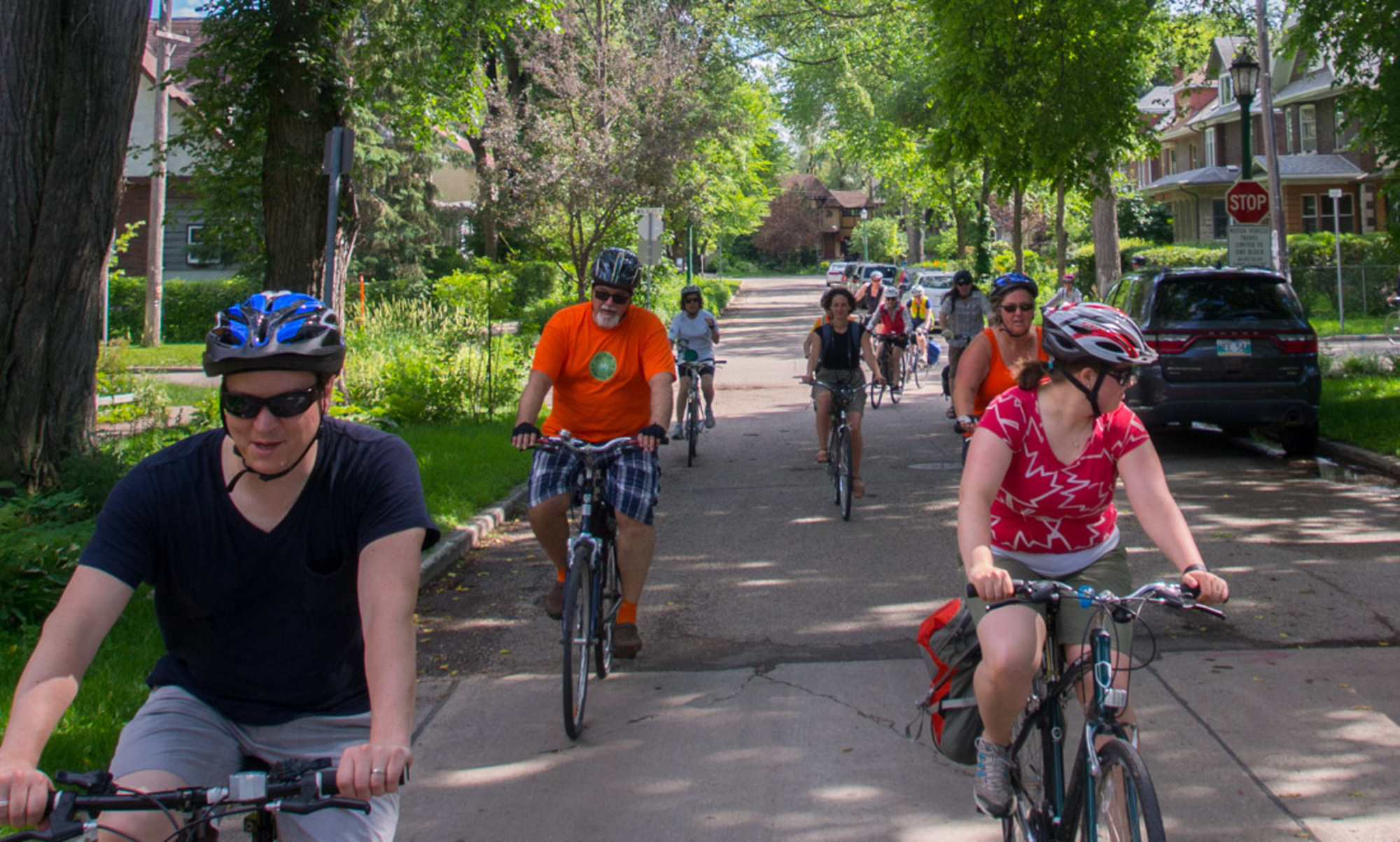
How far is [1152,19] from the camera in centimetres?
1752

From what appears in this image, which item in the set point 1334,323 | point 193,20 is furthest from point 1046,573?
point 193,20

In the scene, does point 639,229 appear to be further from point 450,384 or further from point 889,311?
point 450,384

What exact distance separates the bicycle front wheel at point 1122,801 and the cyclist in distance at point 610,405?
334 centimetres

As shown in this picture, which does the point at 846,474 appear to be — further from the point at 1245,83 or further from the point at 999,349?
the point at 1245,83

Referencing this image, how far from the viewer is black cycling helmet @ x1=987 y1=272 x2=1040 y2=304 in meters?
7.80

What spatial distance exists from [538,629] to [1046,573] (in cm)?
426

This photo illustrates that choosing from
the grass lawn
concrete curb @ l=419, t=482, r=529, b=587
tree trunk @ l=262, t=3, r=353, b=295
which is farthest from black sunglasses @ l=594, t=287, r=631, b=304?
the grass lawn

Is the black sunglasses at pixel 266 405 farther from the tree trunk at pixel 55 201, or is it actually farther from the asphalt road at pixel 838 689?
the tree trunk at pixel 55 201

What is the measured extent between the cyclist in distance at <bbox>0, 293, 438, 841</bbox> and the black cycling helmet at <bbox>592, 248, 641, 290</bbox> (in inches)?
142

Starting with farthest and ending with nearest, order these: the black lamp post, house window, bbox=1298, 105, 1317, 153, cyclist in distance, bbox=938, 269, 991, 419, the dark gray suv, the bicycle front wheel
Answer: house window, bbox=1298, 105, 1317, 153, the black lamp post, cyclist in distance, bbox=938, 269, 991, 419, the dark gray suv, the bicycle front wheel

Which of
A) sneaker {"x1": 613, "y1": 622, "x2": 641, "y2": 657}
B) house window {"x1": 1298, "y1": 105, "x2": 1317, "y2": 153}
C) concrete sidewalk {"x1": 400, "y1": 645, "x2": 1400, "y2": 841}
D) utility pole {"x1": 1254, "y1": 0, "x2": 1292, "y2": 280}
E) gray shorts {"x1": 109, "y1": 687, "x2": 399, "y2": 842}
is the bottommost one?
concrete sidewalk {"x1": 400, "y1": 645, "x2": 1400, "y2": 841}

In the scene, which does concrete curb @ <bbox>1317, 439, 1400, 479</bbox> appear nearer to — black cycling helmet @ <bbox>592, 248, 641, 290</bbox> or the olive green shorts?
black cycling helmet @ <bbox>592, 248, 641, 290</bbox>

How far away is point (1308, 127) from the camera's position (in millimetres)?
52000

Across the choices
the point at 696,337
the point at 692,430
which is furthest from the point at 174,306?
the point at 692,430
